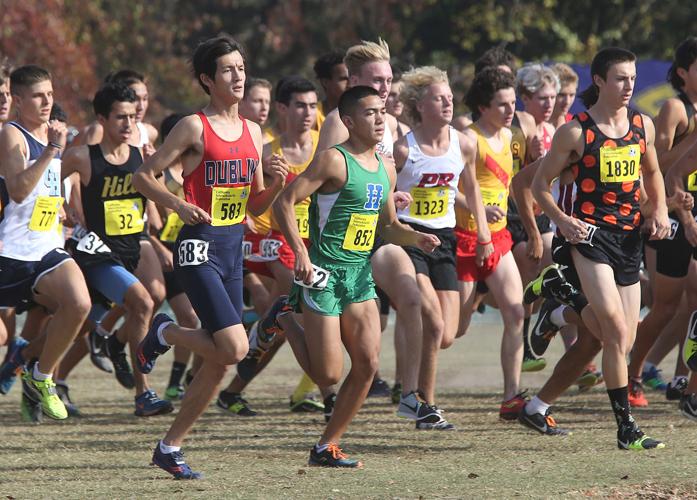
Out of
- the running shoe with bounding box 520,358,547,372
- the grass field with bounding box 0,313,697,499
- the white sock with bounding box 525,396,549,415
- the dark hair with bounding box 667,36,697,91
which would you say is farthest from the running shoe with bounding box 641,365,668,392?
the dark hair with bounding box 667,36,697,91

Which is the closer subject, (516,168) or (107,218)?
(107,218)

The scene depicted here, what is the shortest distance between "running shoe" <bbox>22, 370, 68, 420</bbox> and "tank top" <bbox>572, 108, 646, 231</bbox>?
125 inches

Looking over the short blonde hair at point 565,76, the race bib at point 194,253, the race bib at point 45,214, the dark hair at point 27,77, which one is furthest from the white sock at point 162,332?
the short blonde hair at point 565,76

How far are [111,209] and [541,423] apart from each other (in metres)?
3.12

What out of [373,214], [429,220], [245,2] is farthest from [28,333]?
[245,2]

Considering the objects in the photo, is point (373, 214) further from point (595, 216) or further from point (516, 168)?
point (516, 168)

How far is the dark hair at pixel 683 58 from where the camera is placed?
8688 mm

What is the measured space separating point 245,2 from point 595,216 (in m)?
20.9

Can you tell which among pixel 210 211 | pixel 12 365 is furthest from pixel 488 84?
pixel 12 365

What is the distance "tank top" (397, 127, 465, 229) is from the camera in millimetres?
8930

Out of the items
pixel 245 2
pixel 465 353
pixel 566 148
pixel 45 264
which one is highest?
pixel 245 2

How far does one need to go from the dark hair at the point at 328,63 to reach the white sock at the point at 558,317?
2221 millimetres

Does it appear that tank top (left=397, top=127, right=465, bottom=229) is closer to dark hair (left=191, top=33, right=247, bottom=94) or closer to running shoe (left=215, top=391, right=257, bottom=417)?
running shoe (left=215, top=391, right=257, bottom=417)

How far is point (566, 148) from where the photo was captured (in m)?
7.72
